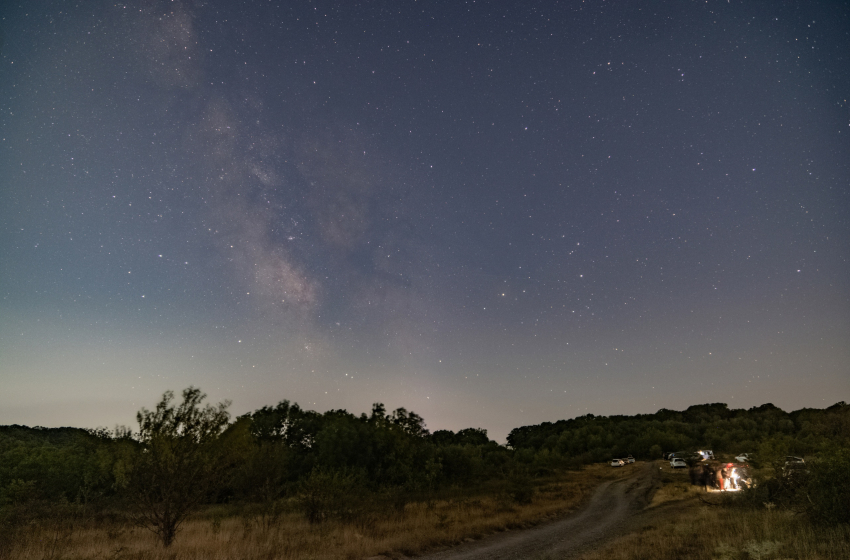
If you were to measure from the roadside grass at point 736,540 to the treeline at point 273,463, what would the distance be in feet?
14.3

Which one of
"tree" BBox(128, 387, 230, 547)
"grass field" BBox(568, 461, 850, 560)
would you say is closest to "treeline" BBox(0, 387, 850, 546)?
"tree" BBox(128, 387, 230, 547)

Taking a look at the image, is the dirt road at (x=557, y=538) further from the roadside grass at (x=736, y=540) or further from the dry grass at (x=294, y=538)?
the roadside grass at (x=736, y=540)

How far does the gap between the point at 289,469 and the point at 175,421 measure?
42.3 meters

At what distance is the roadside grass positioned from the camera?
1062cm

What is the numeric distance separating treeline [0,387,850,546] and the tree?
3 cm

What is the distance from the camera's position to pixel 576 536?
19.5 m

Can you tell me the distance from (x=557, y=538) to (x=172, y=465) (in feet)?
50.7

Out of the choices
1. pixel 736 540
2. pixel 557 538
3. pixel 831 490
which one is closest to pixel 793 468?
pixel 831 490

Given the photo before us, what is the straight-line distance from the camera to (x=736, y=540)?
44.1ft

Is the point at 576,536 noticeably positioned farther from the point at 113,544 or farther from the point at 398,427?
the point at 398,427

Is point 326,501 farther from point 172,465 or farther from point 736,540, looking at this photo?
point 736,540

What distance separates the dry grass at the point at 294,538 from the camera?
1396 centimetres

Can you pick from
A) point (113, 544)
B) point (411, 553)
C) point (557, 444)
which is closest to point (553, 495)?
point (411, 553)

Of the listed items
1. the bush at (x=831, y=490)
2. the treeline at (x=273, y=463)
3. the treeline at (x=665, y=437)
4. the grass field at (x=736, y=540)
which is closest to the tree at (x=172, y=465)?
the treeline at (x=273, y=463)
